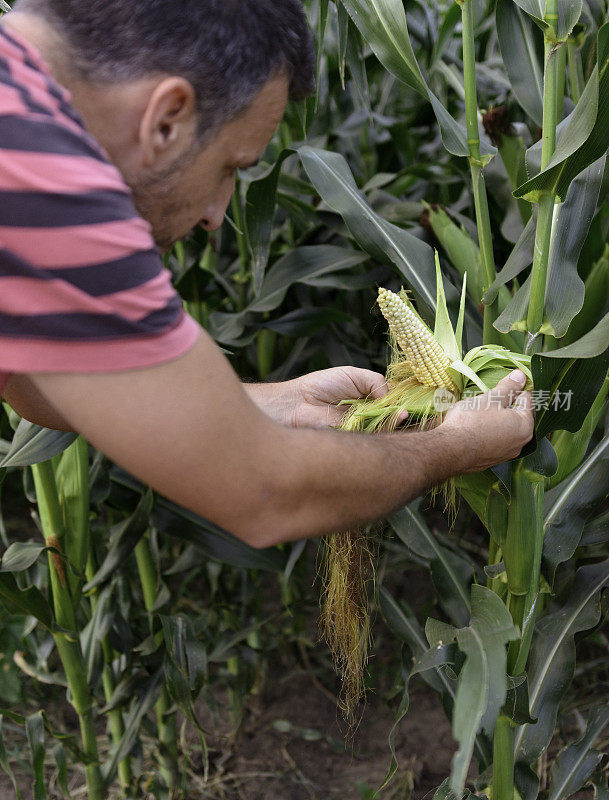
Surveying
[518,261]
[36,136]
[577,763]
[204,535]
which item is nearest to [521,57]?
[518,261]

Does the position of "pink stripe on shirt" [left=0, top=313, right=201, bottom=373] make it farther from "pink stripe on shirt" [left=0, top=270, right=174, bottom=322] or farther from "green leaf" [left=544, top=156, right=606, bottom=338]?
"green leaf" [left=544, top=156, right=606, bottom=338]

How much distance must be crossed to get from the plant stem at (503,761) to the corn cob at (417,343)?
1.89ft

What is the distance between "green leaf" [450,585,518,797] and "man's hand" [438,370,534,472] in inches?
9.0

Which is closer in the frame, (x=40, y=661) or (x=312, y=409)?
(x=312, y=409)

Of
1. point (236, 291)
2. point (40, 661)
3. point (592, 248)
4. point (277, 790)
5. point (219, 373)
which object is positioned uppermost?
point (219, 373)

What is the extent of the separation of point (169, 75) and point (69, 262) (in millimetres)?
239

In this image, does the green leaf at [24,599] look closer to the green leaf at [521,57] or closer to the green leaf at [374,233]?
the green leaf at [374,233]

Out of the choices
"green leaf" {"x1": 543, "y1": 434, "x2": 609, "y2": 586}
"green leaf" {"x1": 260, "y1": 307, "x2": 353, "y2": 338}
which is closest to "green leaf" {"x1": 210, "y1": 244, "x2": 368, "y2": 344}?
"green leaf" {"x1": 260, "y1": 307, "x2": 353, "y2": 338}

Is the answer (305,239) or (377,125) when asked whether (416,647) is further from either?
(377,125)

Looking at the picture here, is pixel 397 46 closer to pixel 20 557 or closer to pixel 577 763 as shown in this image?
pixel 20 557

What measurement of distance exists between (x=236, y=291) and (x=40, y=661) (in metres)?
1.02

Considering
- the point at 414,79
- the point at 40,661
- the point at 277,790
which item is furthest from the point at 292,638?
the point at 414,79

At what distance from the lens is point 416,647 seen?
156 cm

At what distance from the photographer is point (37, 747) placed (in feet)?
5.24
